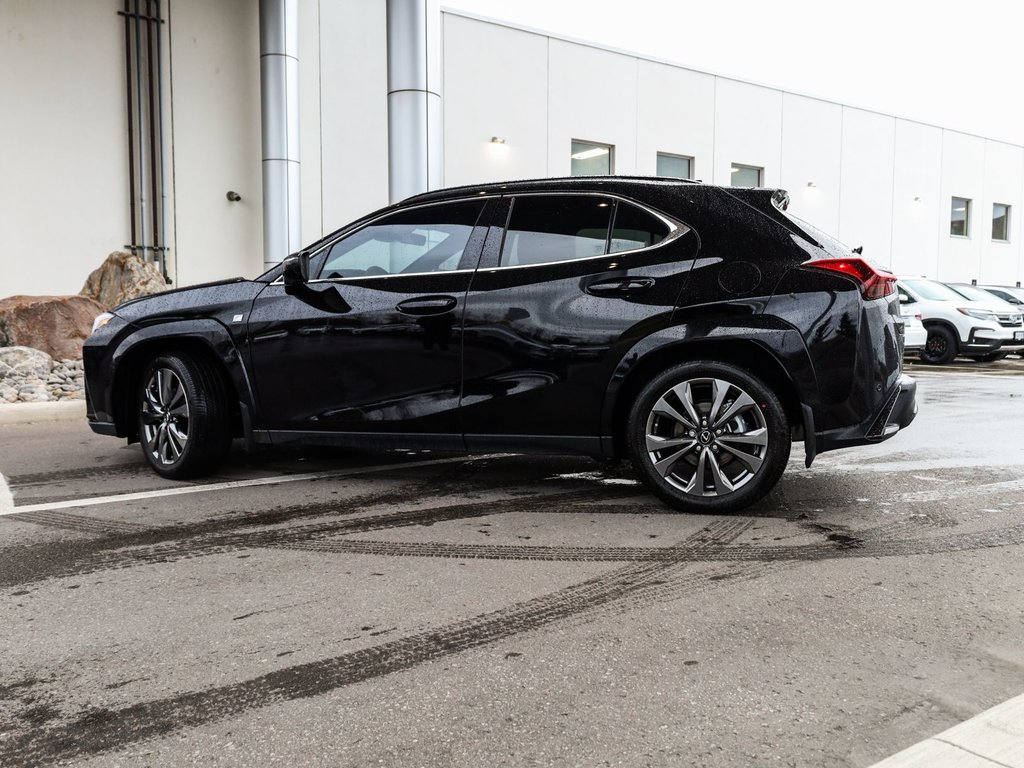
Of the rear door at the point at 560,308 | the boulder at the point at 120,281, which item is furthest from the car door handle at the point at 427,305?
the boulder at the point at 120,281

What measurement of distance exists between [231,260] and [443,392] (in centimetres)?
1320

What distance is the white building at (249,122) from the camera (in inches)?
594

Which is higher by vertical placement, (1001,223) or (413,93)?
(1001,223)

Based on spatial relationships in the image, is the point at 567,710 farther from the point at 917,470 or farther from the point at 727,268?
the point at 917,470

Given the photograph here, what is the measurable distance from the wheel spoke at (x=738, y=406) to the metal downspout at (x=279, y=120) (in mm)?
13160

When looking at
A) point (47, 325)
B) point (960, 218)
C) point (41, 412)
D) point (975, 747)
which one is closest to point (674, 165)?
point (960, 218)

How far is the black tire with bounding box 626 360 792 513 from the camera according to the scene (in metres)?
4.39

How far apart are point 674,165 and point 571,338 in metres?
19.2

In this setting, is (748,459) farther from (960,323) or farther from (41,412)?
(960,323)

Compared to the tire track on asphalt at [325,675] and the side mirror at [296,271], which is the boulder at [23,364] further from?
the tire track on asphalt at [325,675]

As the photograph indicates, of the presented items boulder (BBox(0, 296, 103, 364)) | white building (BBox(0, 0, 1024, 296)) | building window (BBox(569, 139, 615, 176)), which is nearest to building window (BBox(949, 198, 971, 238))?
white building (BBox(0, 0, 1024, 296))

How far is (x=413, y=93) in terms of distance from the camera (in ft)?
37.7

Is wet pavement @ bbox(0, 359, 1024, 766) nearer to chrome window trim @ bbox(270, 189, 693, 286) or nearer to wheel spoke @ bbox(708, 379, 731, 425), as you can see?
wheel spoke @ bbox(708, 379, 731, 425)

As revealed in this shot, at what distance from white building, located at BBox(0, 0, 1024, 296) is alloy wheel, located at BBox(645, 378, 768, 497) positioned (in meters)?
8.08
